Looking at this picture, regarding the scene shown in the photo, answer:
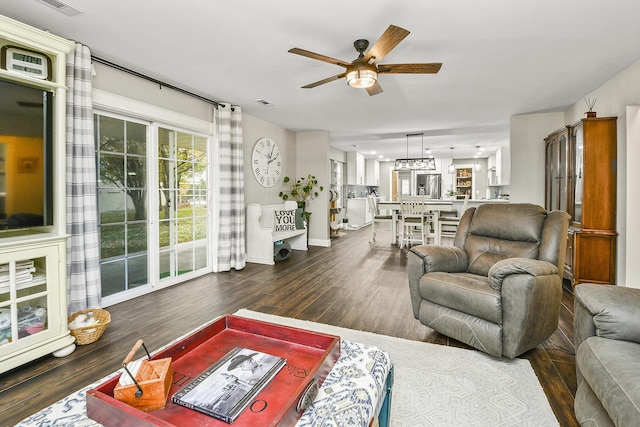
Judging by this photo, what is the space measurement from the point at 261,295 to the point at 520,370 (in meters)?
2.48

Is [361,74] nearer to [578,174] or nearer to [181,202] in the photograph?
[181,202]

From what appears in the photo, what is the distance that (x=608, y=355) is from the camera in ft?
4.25

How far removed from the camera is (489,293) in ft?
6.91

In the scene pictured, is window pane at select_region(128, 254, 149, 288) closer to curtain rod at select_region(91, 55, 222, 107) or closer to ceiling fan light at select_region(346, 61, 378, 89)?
curtain rod at select_region(91, 55, 222, 107)

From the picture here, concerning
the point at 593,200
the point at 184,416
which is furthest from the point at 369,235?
the point at 184,416

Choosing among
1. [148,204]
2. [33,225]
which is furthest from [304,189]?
[33,225]

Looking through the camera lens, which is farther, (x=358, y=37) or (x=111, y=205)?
(x=111, y=205)

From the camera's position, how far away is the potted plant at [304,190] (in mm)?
6492

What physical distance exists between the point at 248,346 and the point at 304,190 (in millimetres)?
5170

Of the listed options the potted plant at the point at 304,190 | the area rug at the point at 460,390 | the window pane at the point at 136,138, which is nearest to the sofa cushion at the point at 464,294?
the area rug at the point at 460,390

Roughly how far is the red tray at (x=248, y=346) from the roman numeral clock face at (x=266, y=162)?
4113mm

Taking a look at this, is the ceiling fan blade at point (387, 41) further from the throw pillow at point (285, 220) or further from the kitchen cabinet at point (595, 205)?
the throw pillow at point (285, 220)

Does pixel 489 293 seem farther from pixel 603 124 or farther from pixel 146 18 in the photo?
pixel 146 18

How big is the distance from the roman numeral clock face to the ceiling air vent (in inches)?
126
